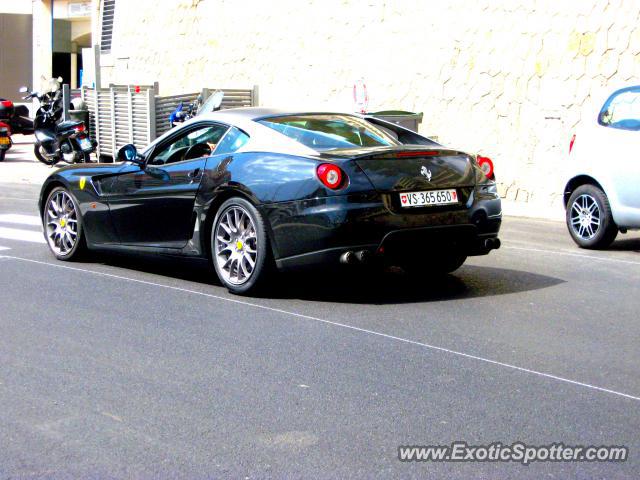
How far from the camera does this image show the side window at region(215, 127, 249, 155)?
26.6ft

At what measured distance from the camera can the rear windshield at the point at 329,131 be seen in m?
7.90

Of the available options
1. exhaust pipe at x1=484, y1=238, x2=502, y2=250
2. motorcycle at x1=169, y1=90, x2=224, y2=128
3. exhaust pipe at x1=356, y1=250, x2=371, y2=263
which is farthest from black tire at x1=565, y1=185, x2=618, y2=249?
motorcycle at x1=169, y1=90, x2=224, y2=128

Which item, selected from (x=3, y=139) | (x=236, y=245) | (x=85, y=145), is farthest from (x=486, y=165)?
(x=3, y=139)

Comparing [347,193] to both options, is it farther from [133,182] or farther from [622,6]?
[622,6]

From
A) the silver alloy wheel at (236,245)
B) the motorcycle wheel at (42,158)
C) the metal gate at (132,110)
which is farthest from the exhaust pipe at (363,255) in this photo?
the motorcycle wheel at (42,158)

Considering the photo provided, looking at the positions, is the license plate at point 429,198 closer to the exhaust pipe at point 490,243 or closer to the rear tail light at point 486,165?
the exhaust pipe at point 490,243

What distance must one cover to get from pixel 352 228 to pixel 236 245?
104cm

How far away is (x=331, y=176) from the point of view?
23.9 feet

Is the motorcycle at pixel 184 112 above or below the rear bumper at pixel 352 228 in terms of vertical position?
above

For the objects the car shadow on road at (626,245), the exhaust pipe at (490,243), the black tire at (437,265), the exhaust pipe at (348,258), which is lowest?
the car shadow on road at (626,245)

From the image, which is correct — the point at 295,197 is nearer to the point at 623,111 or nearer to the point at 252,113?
the point at 252,113

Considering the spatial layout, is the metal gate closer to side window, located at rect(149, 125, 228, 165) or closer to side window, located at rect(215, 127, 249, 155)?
side window, located at rect(149, 125, 228, 165)

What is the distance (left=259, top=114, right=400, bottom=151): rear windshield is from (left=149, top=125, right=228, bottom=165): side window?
445 millimetres

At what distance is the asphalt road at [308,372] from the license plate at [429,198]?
72 cm
